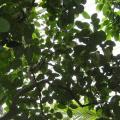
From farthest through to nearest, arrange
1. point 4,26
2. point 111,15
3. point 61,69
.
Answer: point 111,15 < point 61,69 < point 4,26

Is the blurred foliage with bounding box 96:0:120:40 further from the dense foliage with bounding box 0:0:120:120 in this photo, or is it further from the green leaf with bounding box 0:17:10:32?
the green leaf with bounding box 0:17:10:32

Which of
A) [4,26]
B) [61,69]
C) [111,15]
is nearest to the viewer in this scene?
[4,26]

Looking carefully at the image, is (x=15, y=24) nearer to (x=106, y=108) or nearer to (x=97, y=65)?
(x=97, y=65)

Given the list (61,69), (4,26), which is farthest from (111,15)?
(4,26)

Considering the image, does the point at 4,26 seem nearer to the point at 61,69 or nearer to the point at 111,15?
the point at 61,69

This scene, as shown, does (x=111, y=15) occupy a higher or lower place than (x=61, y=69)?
higher

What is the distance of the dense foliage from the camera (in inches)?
93.7

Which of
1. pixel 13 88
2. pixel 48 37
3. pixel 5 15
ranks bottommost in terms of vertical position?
pixel 13 88

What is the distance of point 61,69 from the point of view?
109 inches

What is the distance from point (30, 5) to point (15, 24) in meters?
0.32

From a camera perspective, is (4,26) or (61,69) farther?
(61,69)

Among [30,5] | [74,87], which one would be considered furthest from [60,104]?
[30,5]

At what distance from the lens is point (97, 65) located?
2.66 metres

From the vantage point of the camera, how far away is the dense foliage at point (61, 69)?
2381 mm
